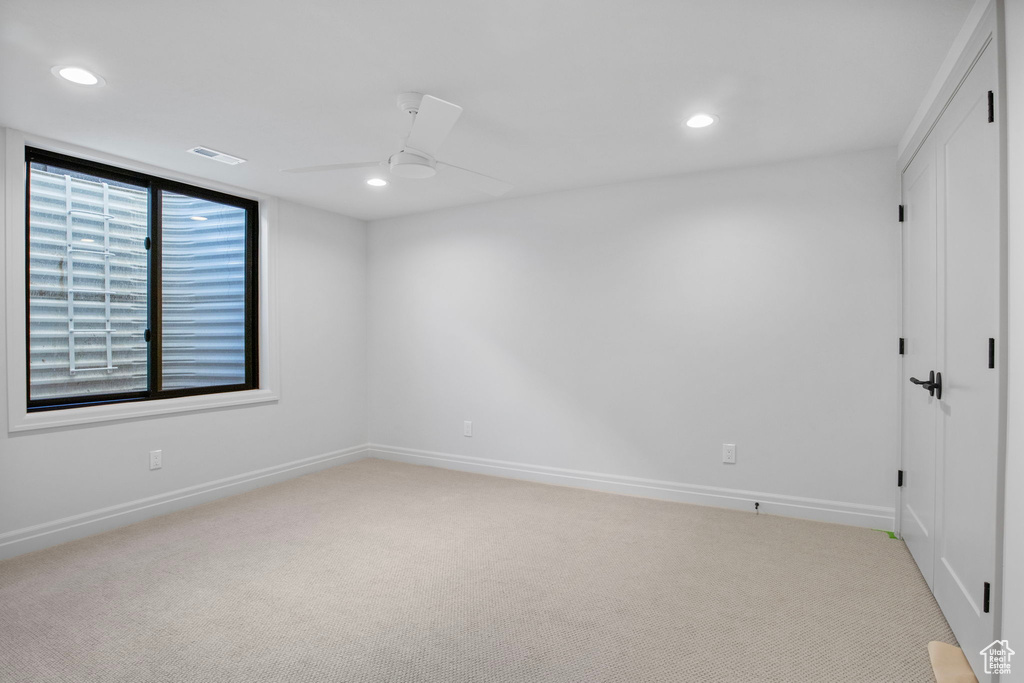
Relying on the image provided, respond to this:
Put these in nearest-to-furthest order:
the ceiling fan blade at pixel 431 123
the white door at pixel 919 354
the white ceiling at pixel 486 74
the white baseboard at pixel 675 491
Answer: the white ceiling at pixel 486 74 < the ceiling fan blade at pixel 431 123 < the white door at pixel 919 354 < the white baseboard at pixel 675 491

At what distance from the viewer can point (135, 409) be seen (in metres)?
3.44

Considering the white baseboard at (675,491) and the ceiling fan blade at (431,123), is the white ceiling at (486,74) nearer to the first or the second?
the ceiling fan blade at (431,123)

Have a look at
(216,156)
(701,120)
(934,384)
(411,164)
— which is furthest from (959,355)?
(216,156)

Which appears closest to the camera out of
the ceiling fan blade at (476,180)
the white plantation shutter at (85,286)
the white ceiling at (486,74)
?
the white ceiling at (486,74)

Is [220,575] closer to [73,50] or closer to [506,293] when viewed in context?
[73,50]

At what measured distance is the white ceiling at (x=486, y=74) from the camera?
1874mm

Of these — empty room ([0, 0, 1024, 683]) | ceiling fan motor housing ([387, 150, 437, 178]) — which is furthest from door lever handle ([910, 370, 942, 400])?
ceiling fan motor housing ([387, 150, 437, 178])

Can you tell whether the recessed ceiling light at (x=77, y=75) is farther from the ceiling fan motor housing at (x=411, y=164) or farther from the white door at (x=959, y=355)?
the white door at (x=959, y=355)

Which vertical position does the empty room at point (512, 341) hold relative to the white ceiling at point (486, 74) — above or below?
below

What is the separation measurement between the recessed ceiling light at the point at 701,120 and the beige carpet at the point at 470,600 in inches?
90.9

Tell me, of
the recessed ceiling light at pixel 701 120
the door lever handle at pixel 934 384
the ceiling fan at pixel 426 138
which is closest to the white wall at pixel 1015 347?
the door lever handle at pixel 934 384

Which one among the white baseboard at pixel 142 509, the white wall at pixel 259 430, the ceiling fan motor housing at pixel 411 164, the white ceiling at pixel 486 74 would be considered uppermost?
the white ceiling at pixel 486 74

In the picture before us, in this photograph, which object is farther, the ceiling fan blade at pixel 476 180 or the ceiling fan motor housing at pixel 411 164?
the ceiling fan blade at pixel 476 180

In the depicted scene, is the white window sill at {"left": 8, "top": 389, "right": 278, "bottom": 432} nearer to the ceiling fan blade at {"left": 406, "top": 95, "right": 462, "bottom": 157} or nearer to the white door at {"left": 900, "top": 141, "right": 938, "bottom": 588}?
the ceiling fan blade at {"left": 406, "top": 95, "right": 462, "bottom": 157}
